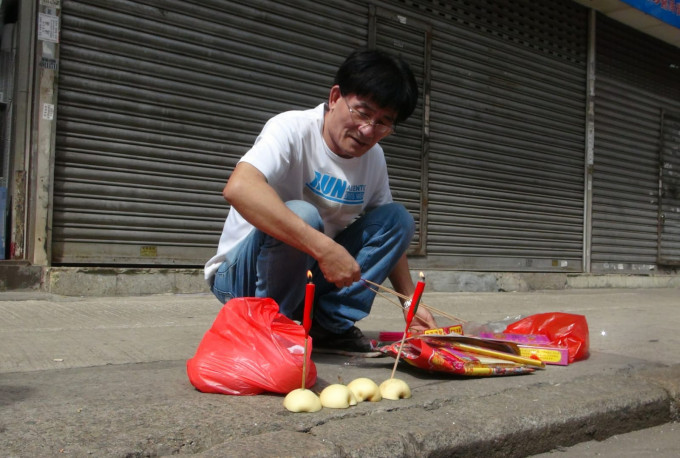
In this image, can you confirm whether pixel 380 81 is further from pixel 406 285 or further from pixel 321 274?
pixel 406 285

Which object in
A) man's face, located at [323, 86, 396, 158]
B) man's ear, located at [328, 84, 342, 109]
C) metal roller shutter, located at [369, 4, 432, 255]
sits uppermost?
metal roller shutter, located at [369, 4, 432, 255]

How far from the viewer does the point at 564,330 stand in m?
2.74

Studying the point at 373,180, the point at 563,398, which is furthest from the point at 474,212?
the point at 563,398

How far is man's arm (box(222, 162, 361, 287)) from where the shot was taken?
1.96m

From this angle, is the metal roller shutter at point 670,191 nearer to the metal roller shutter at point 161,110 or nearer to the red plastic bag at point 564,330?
the metal roller shutter at point 161,110

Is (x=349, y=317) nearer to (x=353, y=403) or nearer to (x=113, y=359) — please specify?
(x=353, y=403)

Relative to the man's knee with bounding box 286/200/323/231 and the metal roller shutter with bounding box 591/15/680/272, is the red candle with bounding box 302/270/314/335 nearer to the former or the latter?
the man's knee with bounding box 286/200/323/231

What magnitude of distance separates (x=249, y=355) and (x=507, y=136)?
6.88 meters

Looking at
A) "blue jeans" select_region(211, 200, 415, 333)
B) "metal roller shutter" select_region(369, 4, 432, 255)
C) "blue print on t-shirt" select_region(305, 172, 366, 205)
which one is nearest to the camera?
"blue jeans" select_region(211, 200, 415, 333)

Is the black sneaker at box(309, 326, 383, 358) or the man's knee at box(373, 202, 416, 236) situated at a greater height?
the man's knee at box(373, 202, 416, 236)

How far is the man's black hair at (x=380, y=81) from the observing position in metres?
2.20

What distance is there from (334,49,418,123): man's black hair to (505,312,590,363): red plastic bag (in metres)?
1.24

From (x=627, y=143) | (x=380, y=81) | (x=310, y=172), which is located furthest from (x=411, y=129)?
(x=380, y=81)

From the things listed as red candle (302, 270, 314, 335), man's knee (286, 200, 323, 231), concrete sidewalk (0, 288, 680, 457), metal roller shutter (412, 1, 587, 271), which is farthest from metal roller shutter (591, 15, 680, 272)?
red candle (302, 270, 314, 335)
